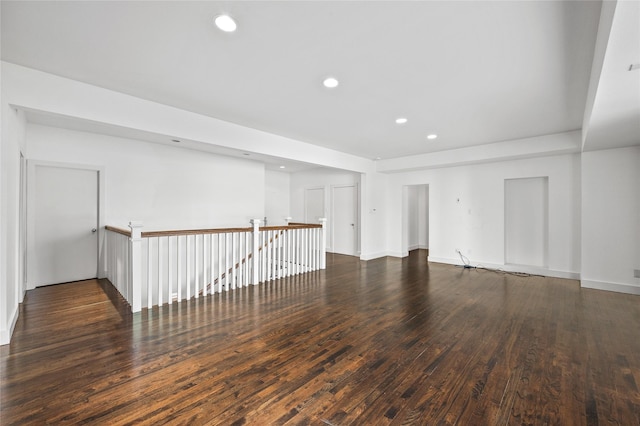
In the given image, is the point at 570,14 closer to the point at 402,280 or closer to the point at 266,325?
the point at 266,325

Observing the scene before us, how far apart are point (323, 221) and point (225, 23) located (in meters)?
4.33

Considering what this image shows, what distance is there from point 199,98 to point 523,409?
171 inches

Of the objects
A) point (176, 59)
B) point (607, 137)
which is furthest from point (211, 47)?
point (607, 137)

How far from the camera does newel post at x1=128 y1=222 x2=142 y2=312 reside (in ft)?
11.1

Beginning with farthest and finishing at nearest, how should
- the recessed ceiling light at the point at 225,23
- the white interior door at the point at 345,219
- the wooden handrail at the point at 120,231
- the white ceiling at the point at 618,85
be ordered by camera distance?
the white interior door at the point at 345,219 < the wooden handrail at the point at 120,231 < the recessed ceiling light at the point at 225,23 < the white ceiling at the point at 618,85

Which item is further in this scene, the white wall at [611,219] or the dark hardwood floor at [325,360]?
the white wall at [611,219]

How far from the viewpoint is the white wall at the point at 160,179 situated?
14.8 feet

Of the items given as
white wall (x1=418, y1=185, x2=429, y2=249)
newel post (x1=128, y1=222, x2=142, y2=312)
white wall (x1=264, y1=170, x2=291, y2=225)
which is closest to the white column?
newel post (x1=128, y1=222, x2=142, y2=312)

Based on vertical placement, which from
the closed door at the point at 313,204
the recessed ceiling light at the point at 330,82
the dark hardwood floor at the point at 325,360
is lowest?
the dark hardwood floor at the point at 325,360

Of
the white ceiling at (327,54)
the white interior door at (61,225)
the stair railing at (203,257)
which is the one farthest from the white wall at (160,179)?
the white ceiling at (327,54)

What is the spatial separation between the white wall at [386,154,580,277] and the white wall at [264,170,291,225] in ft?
10.7

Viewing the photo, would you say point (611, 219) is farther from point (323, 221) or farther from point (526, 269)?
point (323, 221)

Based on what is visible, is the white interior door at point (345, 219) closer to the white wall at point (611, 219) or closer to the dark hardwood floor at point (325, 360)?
the dark hardwood floor at point (325, 360)

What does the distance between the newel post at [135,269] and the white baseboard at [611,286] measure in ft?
22.6
